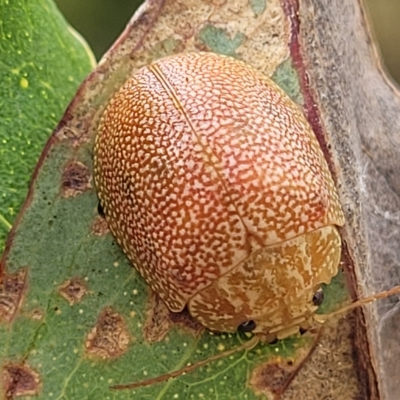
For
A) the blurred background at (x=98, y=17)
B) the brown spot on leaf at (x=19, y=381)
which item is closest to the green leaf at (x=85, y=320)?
the brown spot on leaf at (x=19, y=381)

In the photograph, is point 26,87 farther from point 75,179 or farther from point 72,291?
point 72,291

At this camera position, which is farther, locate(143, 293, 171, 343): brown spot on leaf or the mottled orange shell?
locate(143, 293, 171, 343): brown spot on leaf

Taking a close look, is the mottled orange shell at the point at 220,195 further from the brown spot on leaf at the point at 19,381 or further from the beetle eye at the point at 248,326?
the brown spot on leaf at the point at 19,381

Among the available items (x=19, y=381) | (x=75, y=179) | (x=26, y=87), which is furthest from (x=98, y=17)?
(x=19, y=381)

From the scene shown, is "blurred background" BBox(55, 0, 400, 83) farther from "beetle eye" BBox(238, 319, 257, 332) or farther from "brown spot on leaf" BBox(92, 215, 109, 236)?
"beetle eye" BBox(238, 319, 257, 332)

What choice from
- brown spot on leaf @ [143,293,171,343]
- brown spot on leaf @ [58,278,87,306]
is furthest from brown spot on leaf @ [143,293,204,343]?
brown spot on leaf @ [58,278,87,306]

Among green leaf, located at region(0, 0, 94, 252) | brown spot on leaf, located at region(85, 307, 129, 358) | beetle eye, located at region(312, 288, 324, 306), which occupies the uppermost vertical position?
green leaf, located at region(0, 0, 94, 252)
